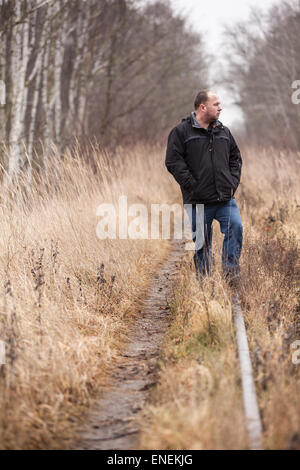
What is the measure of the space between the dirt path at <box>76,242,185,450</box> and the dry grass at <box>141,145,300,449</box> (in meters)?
0.14

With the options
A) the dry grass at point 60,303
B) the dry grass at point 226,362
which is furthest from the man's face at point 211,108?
the dry grass at point 60,303

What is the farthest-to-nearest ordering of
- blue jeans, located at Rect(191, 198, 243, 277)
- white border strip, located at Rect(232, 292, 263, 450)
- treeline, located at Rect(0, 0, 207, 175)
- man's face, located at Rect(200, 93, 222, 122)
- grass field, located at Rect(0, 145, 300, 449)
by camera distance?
treeline, located at Rect(0, 0, 207, 175) < blue jeans, located at Rect(191, 198, 243, 277) < man's face, located at Rect(200, 93, 222, 122) < grass field, located at Rect(0, 145, 300, 449) < white border strip, located at Rect(232, 292, 263, 450)

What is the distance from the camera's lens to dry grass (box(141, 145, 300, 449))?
324 cm

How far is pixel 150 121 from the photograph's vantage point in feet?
73.7

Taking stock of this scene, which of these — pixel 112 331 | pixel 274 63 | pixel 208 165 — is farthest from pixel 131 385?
pixel 274 63

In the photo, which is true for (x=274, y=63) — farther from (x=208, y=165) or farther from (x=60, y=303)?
(x=60, y=303)

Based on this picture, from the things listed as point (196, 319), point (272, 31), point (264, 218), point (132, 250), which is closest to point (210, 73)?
point (272, 31)

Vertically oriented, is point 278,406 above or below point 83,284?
below

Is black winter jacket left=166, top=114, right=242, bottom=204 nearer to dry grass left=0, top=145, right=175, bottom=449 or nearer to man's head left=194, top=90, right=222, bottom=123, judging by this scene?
man's head left=194, top=90, right=222, bottom=123

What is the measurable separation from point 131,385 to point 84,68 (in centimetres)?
1502

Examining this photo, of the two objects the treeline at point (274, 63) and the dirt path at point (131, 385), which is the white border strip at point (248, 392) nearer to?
the dirt path at point (131, 385)

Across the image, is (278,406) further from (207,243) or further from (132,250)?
(132,250)

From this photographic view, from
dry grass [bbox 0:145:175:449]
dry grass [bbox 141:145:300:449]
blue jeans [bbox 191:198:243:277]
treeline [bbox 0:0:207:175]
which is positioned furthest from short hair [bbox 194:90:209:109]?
treeline [bbox 0:0:207:175]
